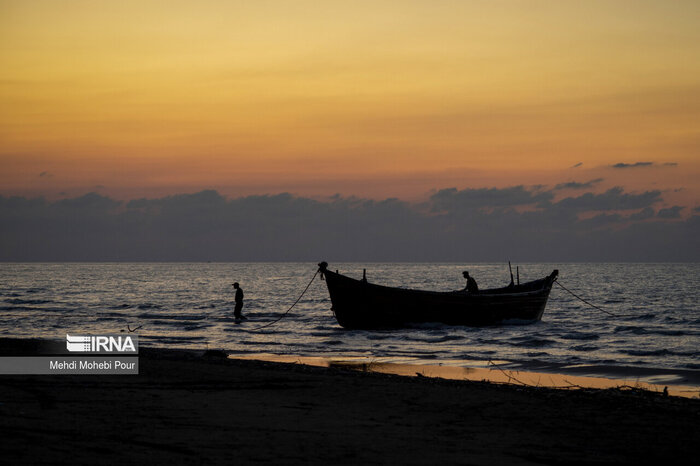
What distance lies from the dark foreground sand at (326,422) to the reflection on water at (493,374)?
8.92 ft

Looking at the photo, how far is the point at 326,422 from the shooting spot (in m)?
9.05

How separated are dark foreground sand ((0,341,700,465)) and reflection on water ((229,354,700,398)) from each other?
2720mm

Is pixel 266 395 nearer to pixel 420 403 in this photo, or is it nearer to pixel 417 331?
pixel 420 403

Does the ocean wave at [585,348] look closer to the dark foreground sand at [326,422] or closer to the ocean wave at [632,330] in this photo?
the ocean wave at [632,330]

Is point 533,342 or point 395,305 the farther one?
point 395,305

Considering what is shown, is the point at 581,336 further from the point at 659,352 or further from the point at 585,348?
the point at 659,352

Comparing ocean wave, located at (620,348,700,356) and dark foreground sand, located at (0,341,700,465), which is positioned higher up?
dark foreground sand, located at (0,341,700,465)

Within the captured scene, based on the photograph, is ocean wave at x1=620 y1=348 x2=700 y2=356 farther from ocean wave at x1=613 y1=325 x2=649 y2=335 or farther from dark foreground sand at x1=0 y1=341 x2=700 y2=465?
dark foreground sand at x1=0 y1=341 x2=700 y2=465

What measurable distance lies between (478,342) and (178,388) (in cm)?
1595

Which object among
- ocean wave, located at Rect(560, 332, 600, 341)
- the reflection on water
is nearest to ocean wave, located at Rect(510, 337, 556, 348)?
ocean wave, located at Rect(560, 332, 600, 341)

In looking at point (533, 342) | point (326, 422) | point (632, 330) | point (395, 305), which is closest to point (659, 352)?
point (533, 342)

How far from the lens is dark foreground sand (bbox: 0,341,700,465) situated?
23.7 ft

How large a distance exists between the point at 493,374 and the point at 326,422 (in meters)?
8.76

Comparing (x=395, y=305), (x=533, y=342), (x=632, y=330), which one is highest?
(x=395, y=305)
